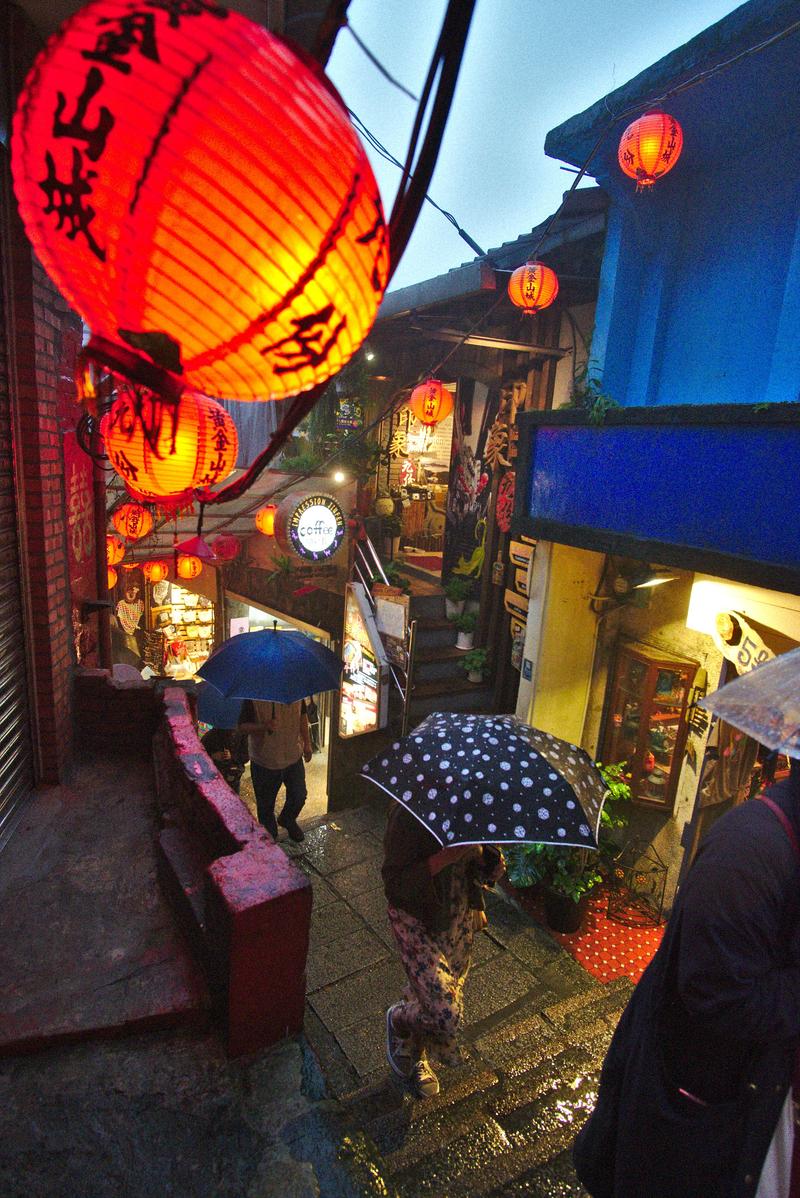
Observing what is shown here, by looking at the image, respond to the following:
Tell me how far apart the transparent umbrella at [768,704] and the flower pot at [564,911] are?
4.87 meters

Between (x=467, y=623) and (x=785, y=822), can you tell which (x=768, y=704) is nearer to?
(x=785, y=822)

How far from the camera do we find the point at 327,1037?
5.06 meters

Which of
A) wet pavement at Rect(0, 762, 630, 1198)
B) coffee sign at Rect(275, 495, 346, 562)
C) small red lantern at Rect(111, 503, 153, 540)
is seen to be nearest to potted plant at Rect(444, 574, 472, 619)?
coffee sign at Rect(275, 495, 346, 562)

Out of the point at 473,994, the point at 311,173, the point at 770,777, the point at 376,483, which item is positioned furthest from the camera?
the point at 376,483

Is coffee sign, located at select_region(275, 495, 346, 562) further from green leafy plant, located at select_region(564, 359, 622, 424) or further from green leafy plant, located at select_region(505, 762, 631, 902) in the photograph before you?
green leafy plant, located at select_region(505, 762, 631, 902)

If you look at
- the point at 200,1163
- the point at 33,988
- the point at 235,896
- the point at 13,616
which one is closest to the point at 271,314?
the point at 235,896

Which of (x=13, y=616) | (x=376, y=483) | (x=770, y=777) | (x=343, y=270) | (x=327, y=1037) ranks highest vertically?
(x=343, y=270)

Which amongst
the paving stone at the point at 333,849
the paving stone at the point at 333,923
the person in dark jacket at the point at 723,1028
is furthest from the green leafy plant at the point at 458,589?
the person in dark jacket at the point at 723,1028

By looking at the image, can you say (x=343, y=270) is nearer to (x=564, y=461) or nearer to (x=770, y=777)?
(x=564, y=461)

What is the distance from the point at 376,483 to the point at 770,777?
404 inches

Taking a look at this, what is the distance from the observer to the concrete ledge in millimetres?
3236

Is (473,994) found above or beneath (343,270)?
beneath

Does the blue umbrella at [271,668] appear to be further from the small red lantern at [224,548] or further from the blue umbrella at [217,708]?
the small red lantern at [224,548]

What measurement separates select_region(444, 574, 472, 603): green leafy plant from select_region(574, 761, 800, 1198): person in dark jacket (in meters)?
9.86
